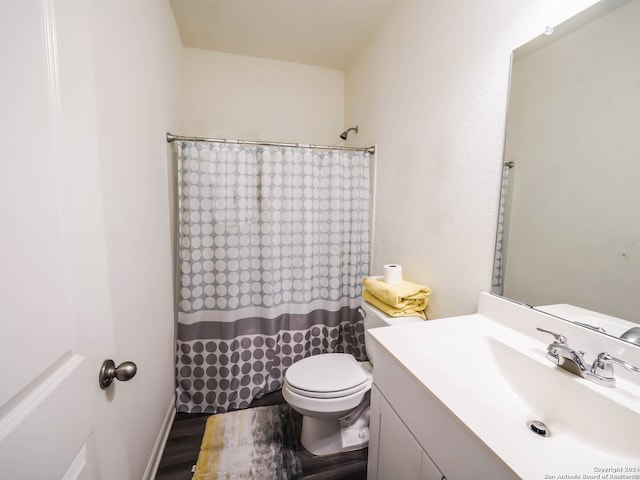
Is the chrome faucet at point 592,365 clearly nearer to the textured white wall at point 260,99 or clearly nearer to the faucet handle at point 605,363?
the faucet handle at point 605,363

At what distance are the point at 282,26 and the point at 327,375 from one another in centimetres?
219

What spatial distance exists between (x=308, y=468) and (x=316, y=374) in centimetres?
47

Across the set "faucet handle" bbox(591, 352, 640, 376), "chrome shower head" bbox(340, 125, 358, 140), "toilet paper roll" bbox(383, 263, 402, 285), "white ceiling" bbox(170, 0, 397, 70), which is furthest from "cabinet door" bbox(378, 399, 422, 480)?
"white ceiling" bbox(170, 0, 397, 70)

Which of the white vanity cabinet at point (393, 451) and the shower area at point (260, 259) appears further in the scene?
the shower area at point (260, 259)

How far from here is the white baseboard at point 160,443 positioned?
3.98ft

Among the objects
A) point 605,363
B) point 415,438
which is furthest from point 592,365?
point 415,438

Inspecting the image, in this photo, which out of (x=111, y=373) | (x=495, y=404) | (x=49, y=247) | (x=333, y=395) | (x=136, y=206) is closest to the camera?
(x=49, y=247)

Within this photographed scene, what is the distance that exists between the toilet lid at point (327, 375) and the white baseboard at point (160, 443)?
736 millimetres

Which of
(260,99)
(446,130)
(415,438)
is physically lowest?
(415,438)

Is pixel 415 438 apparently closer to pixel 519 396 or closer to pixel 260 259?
→ pixel 519 396

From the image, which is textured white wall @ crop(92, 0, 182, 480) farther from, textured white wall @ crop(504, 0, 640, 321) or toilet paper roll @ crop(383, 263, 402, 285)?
textured white wall @ crop(504, 0, 640, 321)

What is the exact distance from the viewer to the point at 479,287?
3.45 ft

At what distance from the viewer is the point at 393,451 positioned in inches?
32.2

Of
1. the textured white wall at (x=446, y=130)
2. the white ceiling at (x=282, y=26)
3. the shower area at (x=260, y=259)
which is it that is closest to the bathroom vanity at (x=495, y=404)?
the textured white wall at (x=446, y=130)
